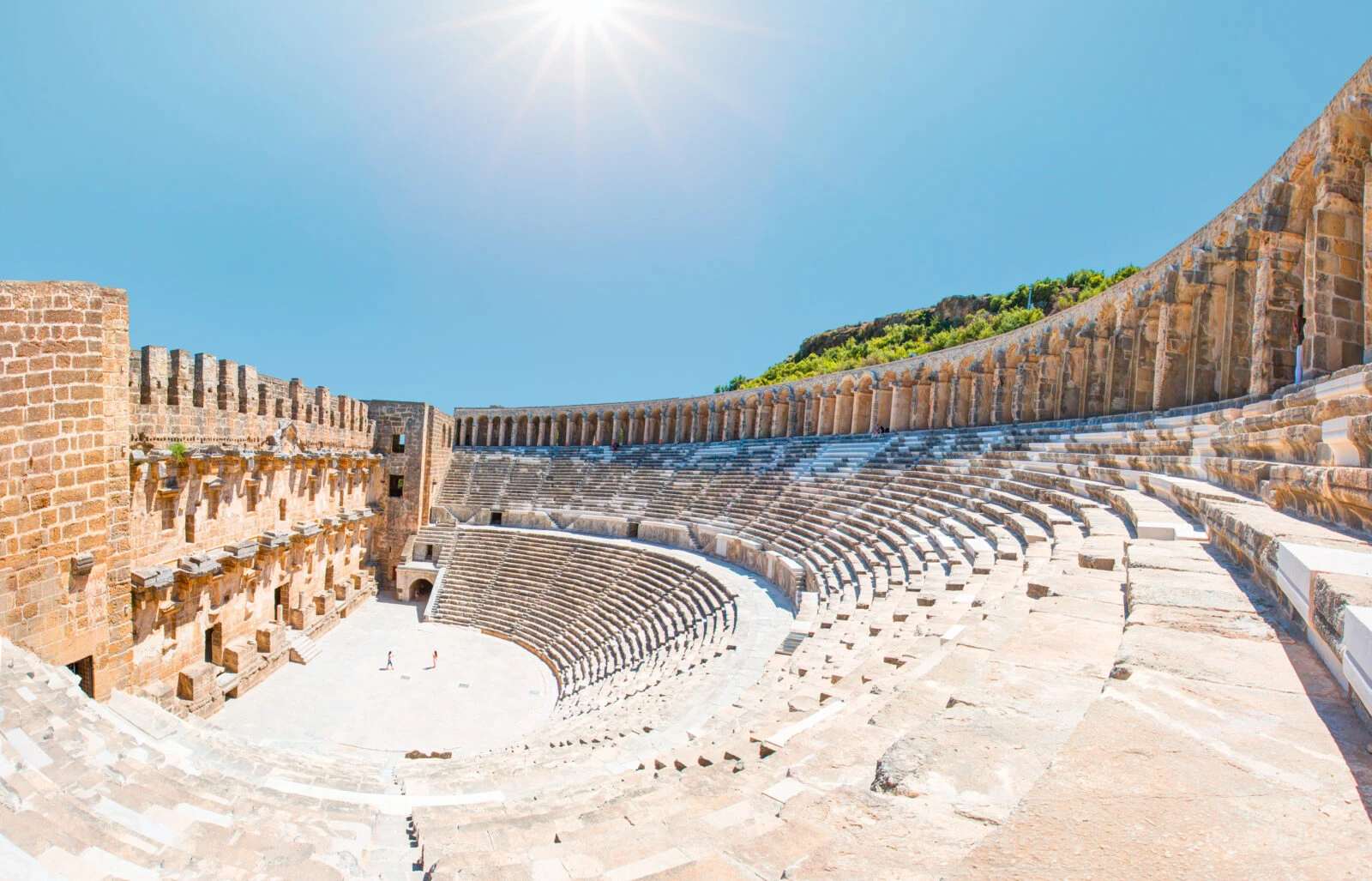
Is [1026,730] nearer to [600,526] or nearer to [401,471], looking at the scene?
[600,526]

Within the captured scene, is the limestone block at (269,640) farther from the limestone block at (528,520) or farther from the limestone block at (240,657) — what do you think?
the limestone block at (528,520)

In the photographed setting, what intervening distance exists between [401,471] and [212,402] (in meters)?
12.4

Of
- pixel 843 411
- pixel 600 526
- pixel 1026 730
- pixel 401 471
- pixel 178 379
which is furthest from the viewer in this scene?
pixel 401 471

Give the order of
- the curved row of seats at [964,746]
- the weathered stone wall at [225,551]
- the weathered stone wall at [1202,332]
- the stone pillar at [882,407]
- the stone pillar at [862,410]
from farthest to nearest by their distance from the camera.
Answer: the stone pillar at [862,410], the stone pillar at [882,407], the weathered stone wall at [225,551], the weathered stone wall at [1202,332], the curved row of seats at [964,746]

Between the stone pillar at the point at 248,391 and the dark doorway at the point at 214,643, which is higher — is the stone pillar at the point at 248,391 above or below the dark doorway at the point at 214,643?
above

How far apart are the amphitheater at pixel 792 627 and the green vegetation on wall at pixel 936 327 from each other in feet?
59.5

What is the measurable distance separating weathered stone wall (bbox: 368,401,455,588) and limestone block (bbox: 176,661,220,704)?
495 inches

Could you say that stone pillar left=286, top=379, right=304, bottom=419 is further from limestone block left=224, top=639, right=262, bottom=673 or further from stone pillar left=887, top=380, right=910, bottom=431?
stone pillar left=887, top=380, right=910, bottom=431

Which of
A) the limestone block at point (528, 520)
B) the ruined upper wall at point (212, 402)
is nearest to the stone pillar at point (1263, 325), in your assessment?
the ruined upper wall at point (212, 402)

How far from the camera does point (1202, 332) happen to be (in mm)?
11891

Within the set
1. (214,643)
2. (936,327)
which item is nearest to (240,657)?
(214,643)

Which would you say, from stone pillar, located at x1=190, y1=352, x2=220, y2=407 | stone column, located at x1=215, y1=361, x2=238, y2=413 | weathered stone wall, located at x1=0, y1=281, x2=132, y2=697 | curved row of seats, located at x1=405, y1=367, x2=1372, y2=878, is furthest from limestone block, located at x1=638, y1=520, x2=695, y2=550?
weathered stone wall, located at x1=0, y1=281, x2=132, y2=697

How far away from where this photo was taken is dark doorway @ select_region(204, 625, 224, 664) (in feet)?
47.2

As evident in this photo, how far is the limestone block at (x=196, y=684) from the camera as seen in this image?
12930 mm
